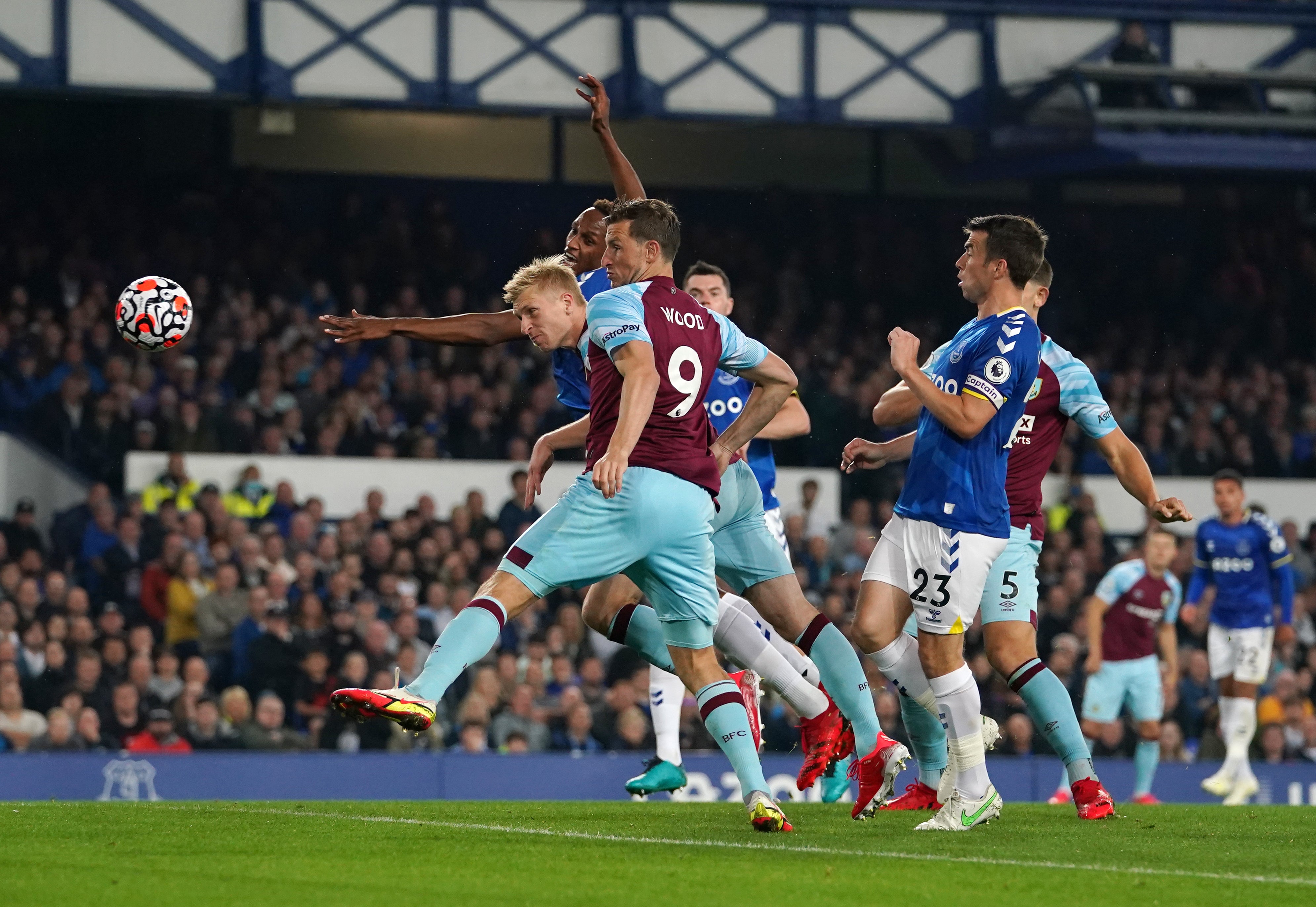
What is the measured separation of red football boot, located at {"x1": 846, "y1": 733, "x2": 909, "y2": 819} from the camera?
806cm

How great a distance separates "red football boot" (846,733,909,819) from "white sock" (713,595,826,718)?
286 mm

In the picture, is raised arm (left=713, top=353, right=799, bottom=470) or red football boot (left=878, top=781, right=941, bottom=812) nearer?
raised arm (left=713, top=353, right=799, bottom=470)

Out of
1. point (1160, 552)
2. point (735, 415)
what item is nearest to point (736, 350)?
point (735, 415)

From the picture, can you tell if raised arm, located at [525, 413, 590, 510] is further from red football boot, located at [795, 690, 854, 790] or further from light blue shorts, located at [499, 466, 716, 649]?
red football boot, located at [795, 690, 854, 790]

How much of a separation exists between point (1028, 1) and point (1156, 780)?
834cm

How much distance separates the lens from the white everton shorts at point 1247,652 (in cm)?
1404

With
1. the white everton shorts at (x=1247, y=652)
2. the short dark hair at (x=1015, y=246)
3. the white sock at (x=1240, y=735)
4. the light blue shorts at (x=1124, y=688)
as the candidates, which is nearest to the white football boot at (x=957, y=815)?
the short dark hair at (x=1015, y=246)

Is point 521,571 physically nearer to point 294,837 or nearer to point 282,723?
point 294,837

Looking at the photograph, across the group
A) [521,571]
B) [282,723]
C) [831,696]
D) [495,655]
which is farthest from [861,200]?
[521,571]

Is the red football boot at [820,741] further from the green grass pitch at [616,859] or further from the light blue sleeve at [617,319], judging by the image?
the light blue sleeve at [617,319]

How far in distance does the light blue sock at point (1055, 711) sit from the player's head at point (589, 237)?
2.66 metres

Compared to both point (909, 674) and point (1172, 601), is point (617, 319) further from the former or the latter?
point (1172, 601)

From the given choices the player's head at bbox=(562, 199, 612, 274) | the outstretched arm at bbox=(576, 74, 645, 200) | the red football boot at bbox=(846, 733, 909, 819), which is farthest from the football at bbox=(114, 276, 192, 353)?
the red football boot at bbox=(846, 733, 909, 819)

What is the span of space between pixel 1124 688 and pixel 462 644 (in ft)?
30.5
